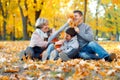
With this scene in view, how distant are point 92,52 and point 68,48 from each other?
551mm

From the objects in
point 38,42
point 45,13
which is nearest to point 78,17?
point 38,42

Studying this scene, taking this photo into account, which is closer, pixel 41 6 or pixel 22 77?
pixel 22 77

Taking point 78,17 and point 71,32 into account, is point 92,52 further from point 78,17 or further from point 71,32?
point 78,17

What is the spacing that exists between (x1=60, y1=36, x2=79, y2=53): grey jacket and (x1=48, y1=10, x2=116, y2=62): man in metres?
0.18

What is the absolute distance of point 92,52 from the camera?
848cm

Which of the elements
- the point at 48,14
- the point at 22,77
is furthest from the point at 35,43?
the point at 48,14

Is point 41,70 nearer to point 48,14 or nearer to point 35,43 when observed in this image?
point 35,43

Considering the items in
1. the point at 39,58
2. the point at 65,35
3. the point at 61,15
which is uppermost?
the point at 65,35

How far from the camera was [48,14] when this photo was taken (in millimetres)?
37125

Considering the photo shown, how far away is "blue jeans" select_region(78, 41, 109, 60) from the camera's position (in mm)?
8172

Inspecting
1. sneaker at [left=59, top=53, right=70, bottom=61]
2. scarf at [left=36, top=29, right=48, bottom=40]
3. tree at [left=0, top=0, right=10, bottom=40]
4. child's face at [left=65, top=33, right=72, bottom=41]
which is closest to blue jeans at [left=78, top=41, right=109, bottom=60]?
child's face at [left=65, top=33, right=72, bottom=41]

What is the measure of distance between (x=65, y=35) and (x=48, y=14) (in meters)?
28.6

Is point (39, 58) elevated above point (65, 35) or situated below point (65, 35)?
below

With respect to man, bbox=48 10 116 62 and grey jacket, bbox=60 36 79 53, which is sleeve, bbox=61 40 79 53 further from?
man, bbox=48 10 116 62
